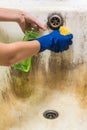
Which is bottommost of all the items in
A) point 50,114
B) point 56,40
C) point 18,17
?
point 50,114

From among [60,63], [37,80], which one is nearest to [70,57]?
[60,63]

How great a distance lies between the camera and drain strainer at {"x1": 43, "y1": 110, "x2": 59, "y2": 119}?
3.68ft

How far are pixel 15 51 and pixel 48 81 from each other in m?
0.37

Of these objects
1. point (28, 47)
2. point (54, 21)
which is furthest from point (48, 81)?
point (28, 47)

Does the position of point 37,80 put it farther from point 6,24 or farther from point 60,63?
point 6,24

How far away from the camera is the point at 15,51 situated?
2.67ft

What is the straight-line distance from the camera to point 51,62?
1135 mm

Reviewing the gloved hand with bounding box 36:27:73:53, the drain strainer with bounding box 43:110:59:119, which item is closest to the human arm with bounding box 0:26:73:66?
the gloved hand with bounding box 36:27:73:53

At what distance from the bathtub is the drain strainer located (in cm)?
1

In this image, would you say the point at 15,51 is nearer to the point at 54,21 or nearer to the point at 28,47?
the point at 28,47

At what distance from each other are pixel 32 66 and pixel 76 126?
0.25m

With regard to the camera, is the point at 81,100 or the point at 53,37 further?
the point at 81,100

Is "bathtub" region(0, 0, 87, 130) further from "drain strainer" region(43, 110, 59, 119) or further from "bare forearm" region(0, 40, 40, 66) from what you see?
"bare forearm" region(0, 40, 40, 66)

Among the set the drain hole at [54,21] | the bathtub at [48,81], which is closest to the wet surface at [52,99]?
the bathtub at [48,81]
